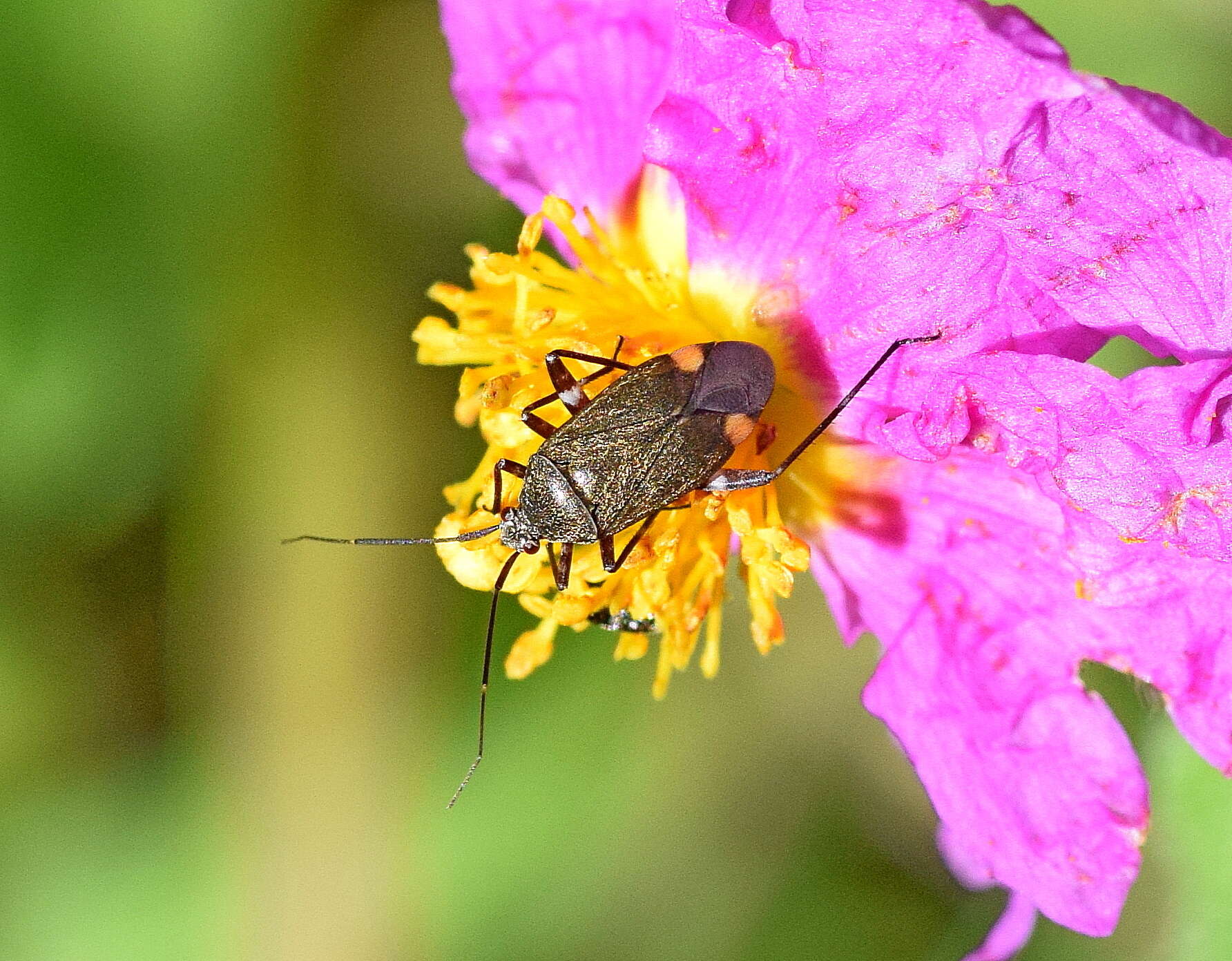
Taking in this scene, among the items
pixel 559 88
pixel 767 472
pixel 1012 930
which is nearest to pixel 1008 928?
pixel 1012 930

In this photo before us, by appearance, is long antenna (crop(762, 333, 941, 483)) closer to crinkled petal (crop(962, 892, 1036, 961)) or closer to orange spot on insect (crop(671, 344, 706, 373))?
orange spot on insect (crop(671, 344, 706, 373))

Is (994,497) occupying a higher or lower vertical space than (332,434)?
higher

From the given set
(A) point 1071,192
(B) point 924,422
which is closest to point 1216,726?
(B) point 924,422

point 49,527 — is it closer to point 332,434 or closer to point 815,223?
point 332,434

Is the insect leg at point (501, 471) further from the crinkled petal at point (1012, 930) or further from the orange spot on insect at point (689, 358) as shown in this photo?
the crinkled petal at point (1012, 930)

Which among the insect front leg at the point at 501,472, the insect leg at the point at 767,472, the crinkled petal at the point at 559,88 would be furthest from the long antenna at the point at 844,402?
the crinkled petal at the point at 559,88

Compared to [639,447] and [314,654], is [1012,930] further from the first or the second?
[314,654]
